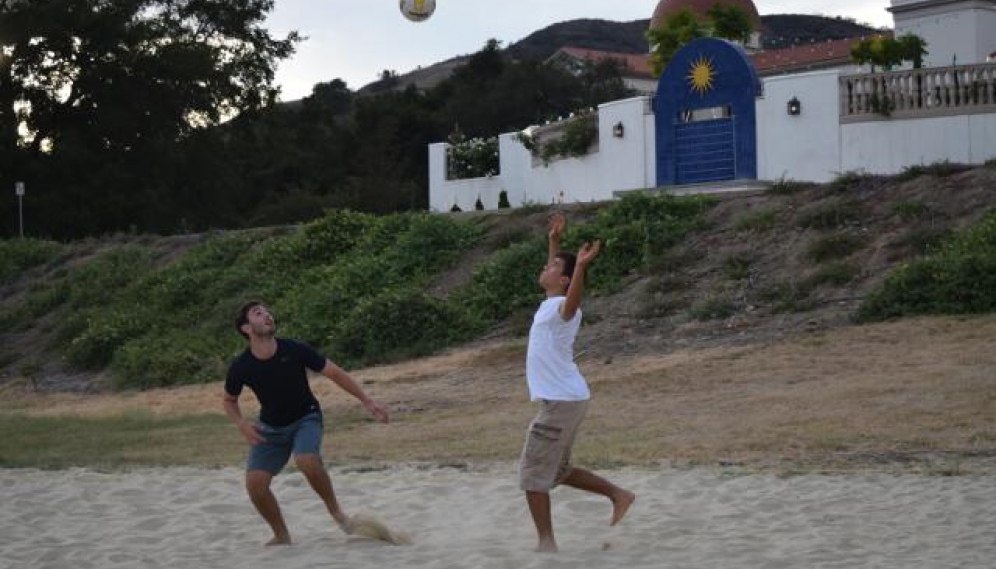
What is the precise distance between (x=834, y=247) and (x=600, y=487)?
43.3ft

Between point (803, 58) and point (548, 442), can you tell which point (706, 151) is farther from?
point (803, 58)

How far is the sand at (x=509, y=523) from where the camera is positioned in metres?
8.66

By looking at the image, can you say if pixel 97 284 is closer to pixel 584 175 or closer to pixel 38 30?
pixel 584 175

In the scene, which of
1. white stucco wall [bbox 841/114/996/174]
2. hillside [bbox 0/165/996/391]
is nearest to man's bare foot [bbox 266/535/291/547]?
hillside [bbox 0/165/996/391]

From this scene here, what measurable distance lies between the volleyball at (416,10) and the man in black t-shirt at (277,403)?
13.8 m

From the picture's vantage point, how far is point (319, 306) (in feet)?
83.2

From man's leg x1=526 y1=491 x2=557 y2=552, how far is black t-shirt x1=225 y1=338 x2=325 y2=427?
1.56 meters

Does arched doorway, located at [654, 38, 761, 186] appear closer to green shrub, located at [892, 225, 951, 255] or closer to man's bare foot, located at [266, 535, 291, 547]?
green shrub, located at [892, 225, 951, 255]

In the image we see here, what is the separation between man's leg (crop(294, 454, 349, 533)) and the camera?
29.5 feet

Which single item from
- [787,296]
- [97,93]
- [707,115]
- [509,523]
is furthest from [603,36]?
[509,523]

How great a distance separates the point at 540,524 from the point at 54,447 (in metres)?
8.60

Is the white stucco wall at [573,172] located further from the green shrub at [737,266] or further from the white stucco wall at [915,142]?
the green shrub at [737,266]

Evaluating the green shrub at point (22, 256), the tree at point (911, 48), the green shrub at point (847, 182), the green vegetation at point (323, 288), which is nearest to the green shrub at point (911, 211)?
the green shrub at point (847, 182)

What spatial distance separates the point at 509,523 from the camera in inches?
395
